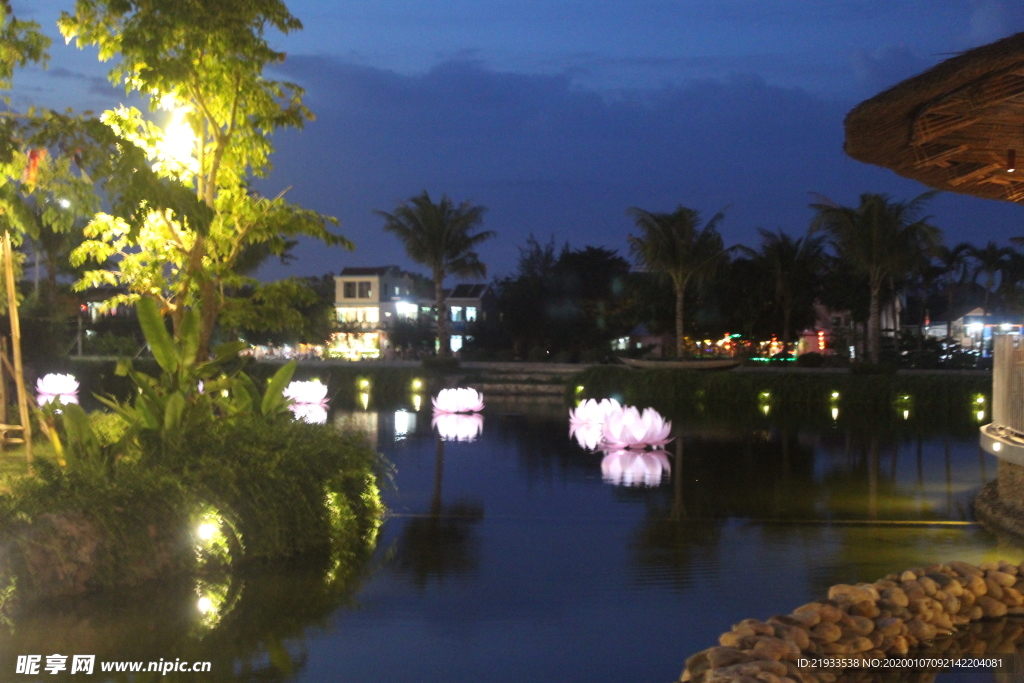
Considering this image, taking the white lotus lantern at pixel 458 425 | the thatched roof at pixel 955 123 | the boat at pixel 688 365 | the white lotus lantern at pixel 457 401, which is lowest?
the white lotus lantern at pixel 458 425

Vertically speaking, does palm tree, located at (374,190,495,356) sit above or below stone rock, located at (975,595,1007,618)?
above

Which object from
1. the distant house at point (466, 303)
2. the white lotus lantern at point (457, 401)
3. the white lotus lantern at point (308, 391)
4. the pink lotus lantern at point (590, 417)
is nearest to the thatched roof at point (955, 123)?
the pink lotus lantern at point (590, 417)

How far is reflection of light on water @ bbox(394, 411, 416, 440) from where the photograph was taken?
16708 mm

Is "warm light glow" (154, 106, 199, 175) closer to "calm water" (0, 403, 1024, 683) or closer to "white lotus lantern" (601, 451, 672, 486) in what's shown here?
"calm water" (0, 403, 1024, 683)

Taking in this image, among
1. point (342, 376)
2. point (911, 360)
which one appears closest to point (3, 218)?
point (342, 376)

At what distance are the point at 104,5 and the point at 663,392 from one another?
17888 millimetres

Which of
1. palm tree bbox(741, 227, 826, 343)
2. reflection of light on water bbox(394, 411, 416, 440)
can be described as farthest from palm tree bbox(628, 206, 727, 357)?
reflection of light on water bbox(394, 411, 416, 440)

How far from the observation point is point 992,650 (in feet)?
17.4

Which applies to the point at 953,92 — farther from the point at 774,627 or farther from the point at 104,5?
the point at 104,5

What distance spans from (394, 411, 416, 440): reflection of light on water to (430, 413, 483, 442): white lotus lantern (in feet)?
1.38

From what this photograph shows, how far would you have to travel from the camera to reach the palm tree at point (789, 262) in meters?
43.6

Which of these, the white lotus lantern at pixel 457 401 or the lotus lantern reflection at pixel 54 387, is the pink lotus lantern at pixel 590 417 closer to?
the white lotus lantern at pixel 457 401

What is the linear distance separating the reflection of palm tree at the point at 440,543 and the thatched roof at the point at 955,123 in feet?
12.4

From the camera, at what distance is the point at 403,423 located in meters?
18.8
